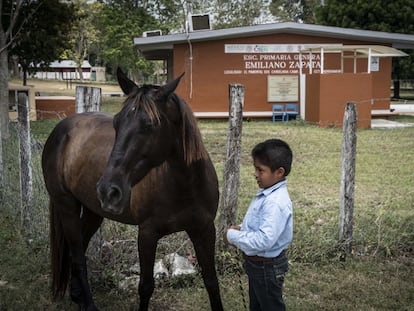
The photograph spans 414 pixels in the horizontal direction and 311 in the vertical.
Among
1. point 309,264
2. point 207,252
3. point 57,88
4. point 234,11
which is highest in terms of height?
point 234,11

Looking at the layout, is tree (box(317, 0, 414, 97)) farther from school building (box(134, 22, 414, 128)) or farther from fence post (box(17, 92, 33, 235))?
fence post (box(17, 92, 33, 235))

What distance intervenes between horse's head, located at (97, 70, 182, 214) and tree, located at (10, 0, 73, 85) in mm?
14305

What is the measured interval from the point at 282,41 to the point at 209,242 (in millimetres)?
17437

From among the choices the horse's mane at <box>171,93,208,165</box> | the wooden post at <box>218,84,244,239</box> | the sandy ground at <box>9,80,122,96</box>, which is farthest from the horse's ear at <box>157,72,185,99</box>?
the sandy ground at <box>9,80,122,96</box>

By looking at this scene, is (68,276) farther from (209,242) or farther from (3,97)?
(3,97)

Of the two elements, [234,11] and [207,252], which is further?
[234,11]

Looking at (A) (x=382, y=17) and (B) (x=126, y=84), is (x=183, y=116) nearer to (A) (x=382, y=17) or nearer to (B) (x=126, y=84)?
(B) (x=126, y=84)

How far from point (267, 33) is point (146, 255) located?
17.3m

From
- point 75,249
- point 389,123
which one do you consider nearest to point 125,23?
point 389,123

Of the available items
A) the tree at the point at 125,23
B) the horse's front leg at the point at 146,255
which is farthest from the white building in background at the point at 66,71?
A: the horse's front leg at the point at 146,255

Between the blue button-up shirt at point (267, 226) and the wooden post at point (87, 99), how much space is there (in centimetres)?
226

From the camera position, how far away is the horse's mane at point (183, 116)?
2.63m

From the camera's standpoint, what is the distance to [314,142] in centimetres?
1230

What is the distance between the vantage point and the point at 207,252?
10.9 feet
